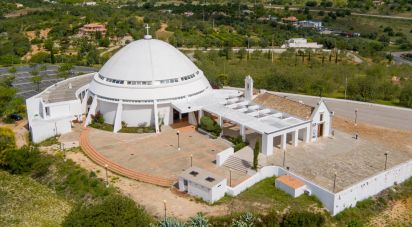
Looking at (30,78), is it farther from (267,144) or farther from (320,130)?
(320,130)

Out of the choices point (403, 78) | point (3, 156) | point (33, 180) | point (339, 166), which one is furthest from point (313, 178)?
point (403, 78)

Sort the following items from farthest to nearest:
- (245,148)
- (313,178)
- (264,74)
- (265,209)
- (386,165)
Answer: (264,74) < (245,148) < (386,165) < (313,178) < (265,209)

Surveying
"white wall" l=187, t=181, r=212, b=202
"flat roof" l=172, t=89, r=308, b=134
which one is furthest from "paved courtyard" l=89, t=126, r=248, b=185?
"white wall" l=187, t=181, r=212, b=202

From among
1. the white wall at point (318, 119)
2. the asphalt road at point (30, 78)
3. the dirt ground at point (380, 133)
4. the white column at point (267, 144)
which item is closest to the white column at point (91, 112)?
the asphalt road at point (30, 78)

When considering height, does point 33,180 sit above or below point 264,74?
below

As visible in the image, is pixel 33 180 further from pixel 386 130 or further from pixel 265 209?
pixel 386 130

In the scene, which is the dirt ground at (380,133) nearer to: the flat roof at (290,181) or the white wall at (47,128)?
the flat roof at (290,181)

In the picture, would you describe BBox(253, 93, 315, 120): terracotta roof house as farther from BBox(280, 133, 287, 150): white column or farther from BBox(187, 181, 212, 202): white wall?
BBox(187, 181, 212, 202): white wall
